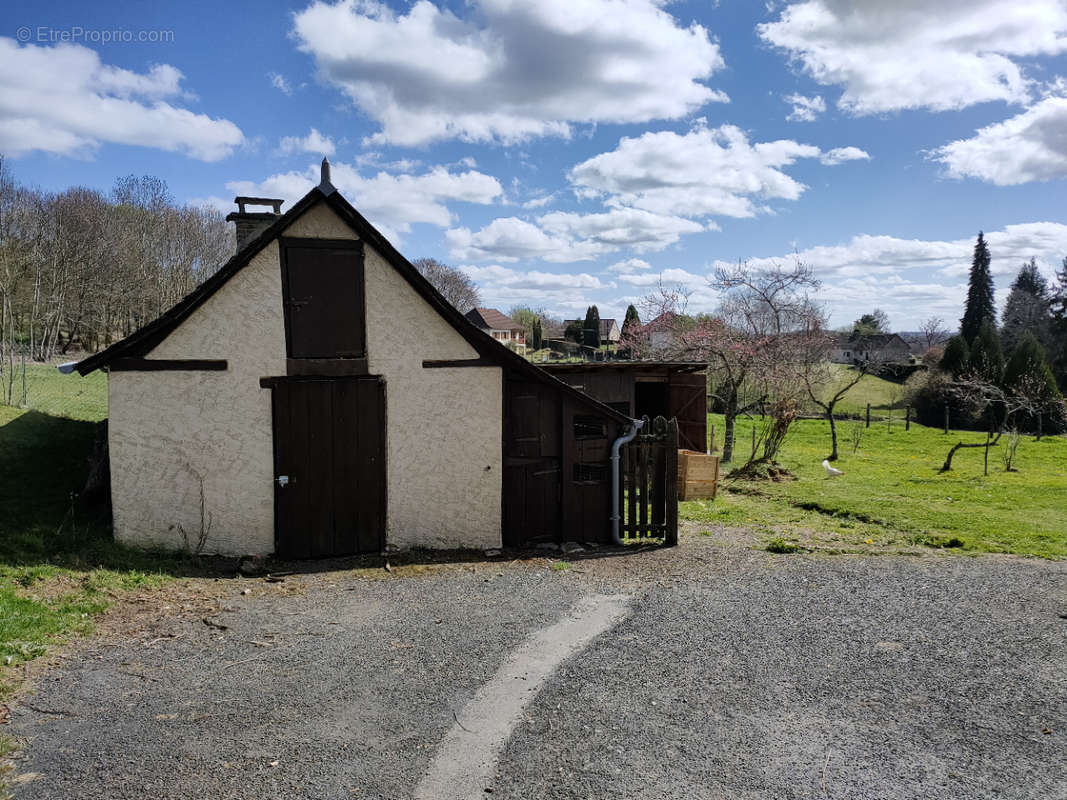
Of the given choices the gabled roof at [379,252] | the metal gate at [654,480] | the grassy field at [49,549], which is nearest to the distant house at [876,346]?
the metal gate at [654,480]

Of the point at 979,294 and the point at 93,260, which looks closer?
the point at 93,260

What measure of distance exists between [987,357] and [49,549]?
151 feet

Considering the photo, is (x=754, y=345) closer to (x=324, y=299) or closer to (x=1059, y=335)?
(x=324, y=299)

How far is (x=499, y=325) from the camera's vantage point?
248ft

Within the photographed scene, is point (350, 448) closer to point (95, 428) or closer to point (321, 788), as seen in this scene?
point (321, 788)

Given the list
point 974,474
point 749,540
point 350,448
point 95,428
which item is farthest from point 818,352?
→ point 95,428

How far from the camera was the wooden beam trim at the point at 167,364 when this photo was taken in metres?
9.09

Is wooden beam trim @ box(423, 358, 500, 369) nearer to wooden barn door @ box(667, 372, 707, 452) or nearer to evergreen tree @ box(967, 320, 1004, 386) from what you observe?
wooden barn door @ box(667, 372, 707, 452)

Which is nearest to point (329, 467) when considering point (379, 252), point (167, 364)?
point (167, 364)

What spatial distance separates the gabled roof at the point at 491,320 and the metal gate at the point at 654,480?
59839 mm

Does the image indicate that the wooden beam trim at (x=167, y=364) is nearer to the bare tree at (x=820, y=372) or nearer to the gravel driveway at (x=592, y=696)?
the gravel driveway at (x=592, y=696)

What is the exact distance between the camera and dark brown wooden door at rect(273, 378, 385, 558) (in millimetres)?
9602

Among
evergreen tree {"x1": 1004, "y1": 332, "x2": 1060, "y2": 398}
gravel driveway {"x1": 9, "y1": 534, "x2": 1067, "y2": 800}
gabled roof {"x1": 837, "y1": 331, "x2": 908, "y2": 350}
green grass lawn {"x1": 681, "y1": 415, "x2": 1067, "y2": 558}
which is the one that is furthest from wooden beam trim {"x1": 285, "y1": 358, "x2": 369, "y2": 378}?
gabled roof {"x1": 837, "y1": 331, "x2": 908, "y2": 350}

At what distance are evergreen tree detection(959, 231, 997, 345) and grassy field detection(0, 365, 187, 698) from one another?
69.9 meters
